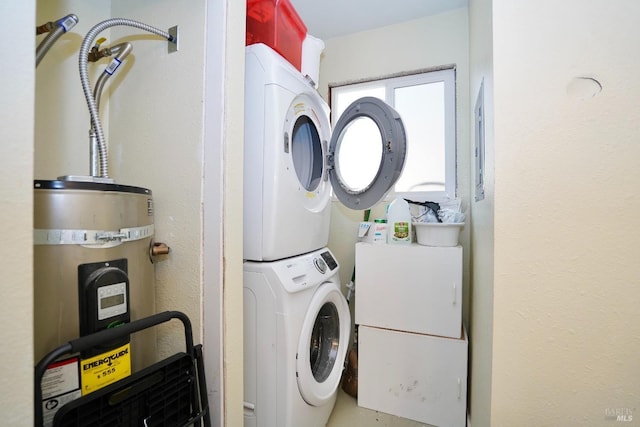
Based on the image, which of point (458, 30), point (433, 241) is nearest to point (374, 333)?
point (433, 241)

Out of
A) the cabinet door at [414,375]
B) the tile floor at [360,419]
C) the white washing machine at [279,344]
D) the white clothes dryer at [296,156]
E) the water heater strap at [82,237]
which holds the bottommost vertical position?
the tile floor at [360,419]

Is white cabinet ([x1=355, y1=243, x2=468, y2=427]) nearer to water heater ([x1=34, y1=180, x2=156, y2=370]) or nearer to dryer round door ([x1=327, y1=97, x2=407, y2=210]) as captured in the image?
dryer round door ([x1=327, y1=97, x2=407, y2=210])

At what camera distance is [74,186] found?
0.64 meters

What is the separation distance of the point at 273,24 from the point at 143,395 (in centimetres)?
142

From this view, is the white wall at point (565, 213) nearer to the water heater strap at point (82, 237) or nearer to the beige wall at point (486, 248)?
the beige wall at point (486, 248)

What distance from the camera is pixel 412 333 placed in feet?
4.86

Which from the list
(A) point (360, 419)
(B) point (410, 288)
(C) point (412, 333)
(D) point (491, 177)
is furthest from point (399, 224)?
(A) point (360, 419)

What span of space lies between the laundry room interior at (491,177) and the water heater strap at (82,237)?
0.53 feet

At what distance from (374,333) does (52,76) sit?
187 cm

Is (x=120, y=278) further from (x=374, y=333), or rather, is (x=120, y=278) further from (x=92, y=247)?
(x=374, y=333)

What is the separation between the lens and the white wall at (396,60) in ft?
5.87

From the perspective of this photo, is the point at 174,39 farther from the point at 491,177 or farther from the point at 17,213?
the point at 491,177

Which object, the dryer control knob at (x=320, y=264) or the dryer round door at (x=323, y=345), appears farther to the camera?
the dryer control knob at (x=320, y=264)

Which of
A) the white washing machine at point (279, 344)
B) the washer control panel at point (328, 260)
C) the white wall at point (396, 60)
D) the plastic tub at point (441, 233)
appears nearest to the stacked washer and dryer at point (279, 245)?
the white washing machine at point (279, 344)
